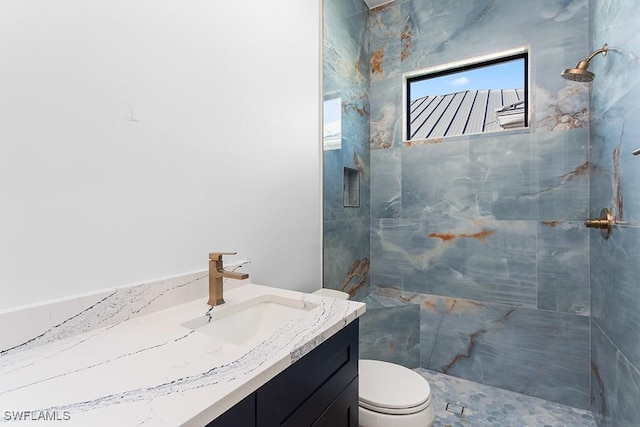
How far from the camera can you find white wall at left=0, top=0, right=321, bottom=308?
31.6 inches

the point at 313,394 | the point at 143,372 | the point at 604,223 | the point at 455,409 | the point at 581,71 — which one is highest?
the point at 581,71

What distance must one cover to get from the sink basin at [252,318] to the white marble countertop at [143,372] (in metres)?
0.17

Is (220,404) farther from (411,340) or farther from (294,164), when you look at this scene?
(411,340)

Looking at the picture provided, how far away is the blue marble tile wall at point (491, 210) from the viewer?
6.56 ft

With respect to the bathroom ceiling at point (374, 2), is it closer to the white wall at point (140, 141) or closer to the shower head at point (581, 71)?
the white wall at point (140, 141)

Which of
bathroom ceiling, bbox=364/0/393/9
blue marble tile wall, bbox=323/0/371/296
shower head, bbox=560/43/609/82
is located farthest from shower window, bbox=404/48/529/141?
bathroom ceiling, bbox=364/0/393/9

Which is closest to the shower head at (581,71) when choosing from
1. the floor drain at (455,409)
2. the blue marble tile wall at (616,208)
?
the blue marble tile wall at (616,208)

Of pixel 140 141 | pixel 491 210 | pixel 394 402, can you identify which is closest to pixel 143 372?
pixel 140 141

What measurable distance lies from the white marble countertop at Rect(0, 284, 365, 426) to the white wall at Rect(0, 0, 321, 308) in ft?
0.60

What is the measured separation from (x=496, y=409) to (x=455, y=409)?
0.25 metres

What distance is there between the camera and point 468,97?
245 centimetres

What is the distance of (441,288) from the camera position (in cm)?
239

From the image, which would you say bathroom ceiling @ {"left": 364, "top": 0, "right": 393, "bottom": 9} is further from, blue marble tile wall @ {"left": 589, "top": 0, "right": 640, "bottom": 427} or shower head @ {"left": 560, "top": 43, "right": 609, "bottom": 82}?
shower head @ {"left": 560, "top": 43, "right": 609, "bottom": 82}

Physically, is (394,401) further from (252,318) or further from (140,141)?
(140,141)
